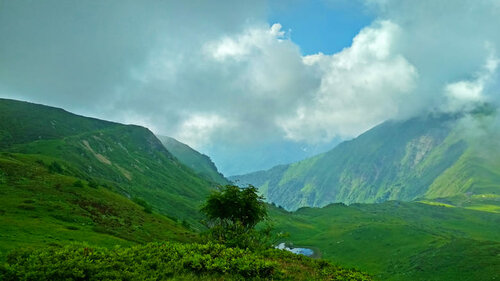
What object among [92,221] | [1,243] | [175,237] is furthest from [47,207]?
[1,243]

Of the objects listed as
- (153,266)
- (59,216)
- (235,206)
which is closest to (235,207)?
(235,206)

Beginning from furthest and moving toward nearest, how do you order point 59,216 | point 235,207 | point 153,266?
1. point 59,216
2. point 235,207
3. point 153,266

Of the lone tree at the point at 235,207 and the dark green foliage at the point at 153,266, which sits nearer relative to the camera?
the dark green foliage at the point at 153,266

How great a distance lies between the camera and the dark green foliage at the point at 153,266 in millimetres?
19500

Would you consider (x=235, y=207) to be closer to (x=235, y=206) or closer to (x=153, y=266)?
(x=235, y=206)

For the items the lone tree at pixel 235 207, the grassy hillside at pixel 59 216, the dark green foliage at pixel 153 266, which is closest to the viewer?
the dark green foliage at pixel 153 266

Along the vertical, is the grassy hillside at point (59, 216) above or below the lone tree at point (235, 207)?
below

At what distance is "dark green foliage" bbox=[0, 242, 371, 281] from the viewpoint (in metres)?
19.5

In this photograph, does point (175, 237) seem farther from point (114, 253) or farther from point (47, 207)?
point (114, 253)

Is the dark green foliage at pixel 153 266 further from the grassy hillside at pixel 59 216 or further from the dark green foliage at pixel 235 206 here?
the dark green foliage at pixel 235 206

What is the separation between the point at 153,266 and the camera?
77.0 feet

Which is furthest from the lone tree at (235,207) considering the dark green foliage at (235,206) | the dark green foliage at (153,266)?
the dark green foliage at (153,266)

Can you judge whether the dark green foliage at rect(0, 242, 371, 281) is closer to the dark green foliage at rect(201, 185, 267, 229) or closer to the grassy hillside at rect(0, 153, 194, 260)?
the grassy hillside at rect(0, 153, 194, 260)

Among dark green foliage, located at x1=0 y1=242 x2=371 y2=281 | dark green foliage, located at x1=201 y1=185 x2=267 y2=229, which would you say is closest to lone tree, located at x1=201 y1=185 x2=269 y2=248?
dark green foliage, located at x1=201 y1=185 x2=267 y2=229
